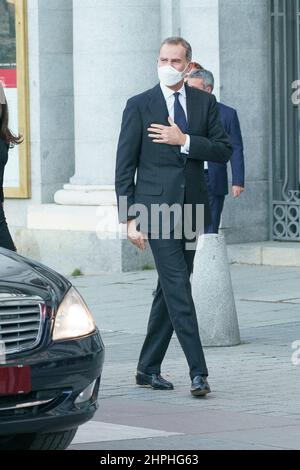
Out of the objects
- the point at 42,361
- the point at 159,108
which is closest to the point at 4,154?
the point at 159,108

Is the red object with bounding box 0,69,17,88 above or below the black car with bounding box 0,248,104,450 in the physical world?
above

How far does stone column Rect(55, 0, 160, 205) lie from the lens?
50.4 feet

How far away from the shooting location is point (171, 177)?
28.5 ft

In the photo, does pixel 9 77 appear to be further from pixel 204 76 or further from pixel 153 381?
pixel 153 381

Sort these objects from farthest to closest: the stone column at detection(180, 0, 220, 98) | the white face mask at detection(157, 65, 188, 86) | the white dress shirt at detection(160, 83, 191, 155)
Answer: the stone column at detection(180, 0, 220, 98), the white dress shirt at detection(160, 83, 191, 155), the white face mask at detection(157, 65, 188, 86)

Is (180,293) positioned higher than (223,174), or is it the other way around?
(223,174)

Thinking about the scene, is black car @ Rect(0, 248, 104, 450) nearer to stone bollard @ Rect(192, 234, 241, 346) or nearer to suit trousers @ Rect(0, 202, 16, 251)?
suit trousers @ Rect(0, 202, 16, 251)

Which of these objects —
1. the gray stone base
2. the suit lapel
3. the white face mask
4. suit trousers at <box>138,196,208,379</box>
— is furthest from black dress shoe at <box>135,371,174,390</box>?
the gray stone base

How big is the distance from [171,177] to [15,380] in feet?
8.44

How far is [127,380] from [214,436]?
6.36 feet

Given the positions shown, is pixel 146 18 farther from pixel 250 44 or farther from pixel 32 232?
pixel 32 232

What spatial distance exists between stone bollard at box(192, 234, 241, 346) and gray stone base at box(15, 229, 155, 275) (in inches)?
183

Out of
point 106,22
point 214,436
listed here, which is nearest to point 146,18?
point 106,22

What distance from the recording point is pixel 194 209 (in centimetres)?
875
